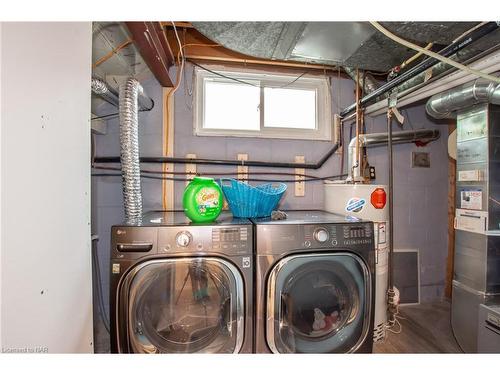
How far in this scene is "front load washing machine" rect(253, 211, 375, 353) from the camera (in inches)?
48.4

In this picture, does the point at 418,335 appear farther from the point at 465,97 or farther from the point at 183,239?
the point at 183,239

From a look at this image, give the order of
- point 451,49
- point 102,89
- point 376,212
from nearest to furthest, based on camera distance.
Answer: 1. point 451,49
2. point 102,89
3. point 376,212

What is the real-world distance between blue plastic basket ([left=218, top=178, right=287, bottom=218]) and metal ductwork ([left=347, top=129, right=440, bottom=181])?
76 centimetres

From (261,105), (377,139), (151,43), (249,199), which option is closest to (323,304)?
(249,199)

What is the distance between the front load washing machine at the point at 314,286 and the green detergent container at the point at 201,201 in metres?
0.26

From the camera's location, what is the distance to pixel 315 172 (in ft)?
6.98

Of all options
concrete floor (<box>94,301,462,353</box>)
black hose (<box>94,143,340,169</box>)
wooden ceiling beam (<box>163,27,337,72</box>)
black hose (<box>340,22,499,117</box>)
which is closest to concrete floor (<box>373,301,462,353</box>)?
concrete floor (<box>94,301,462,353</box>)

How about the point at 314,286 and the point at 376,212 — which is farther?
the point at 376,212

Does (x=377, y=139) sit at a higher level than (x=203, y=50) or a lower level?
lower

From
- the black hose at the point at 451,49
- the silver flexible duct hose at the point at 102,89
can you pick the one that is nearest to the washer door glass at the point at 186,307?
the silver flexible duct hose at the point at 102,89

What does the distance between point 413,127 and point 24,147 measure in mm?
2844

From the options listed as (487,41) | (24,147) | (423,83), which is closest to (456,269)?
(423,83)

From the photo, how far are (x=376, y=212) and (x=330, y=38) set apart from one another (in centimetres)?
122

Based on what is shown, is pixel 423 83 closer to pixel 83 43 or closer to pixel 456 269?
pixel 456 269
